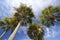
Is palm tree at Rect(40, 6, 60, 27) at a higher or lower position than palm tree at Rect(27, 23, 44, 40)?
higher

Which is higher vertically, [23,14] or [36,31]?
[23,14]

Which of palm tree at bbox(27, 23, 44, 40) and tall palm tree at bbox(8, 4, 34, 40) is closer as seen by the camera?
palm tree at bbox(27, 23, 44, 40)

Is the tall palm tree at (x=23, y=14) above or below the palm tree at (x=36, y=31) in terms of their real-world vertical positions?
above

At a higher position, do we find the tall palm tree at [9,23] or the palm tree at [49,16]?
the palm tree at [49,16]

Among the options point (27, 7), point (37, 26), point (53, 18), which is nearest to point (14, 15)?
point (27, 7)

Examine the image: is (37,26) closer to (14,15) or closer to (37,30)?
(37,30)

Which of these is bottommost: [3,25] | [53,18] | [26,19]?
[3,25]

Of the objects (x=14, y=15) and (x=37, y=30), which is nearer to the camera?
(x=37, y=30)

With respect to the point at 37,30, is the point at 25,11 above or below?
above

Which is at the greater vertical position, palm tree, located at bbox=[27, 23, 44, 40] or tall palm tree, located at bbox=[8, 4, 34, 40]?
tall palm tree, located at bbox=[8, 4, 34, 40]

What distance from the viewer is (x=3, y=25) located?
26359mm

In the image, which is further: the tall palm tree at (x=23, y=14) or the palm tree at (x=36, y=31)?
the tall palm tree at (x=23, y=14)

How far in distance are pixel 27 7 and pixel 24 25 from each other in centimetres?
260

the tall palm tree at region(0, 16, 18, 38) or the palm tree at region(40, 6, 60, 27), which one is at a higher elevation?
the palm tree at region(40, 6, 60, 27)
